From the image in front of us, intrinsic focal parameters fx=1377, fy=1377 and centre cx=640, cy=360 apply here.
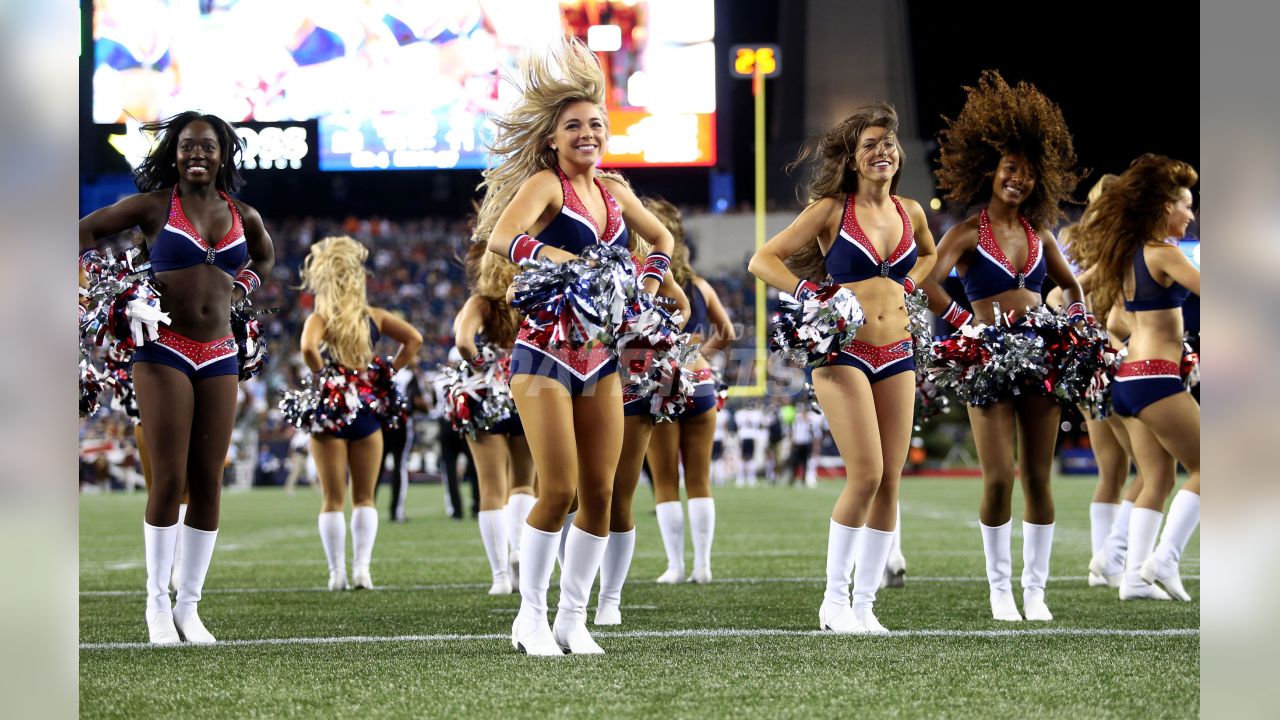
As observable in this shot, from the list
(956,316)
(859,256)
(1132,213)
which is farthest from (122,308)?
(1132,213)

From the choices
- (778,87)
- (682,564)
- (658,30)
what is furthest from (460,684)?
(778,87)

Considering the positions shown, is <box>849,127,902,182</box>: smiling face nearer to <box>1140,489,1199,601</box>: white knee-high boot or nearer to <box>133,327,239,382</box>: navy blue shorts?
<box>1140,489,1199,601</box>: white knee-high boot

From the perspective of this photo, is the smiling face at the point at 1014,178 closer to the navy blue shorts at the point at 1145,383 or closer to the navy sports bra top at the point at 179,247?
the navy blue shorts at the point at 1145,383

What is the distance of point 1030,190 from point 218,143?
9.36 ft

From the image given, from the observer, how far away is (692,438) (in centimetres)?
636

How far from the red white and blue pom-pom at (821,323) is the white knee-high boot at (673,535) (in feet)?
6.89

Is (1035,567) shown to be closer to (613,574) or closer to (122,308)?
(613,574)

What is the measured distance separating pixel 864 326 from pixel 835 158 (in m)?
0.63

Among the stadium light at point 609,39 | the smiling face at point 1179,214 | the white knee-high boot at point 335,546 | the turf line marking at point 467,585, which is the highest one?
the stadium light at point 609,39

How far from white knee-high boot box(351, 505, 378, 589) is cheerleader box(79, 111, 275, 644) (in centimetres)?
194

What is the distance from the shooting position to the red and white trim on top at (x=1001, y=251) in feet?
16.2

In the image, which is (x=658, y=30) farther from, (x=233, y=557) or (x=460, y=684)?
(x=460, y=684)

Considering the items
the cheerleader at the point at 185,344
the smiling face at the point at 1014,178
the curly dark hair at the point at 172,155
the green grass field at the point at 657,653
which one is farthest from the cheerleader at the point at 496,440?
the smiling face at the point at 1014,178

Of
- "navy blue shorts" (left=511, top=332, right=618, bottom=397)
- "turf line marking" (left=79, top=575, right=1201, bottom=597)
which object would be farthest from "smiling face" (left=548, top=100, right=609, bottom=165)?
"turf line marking" (left=79, top=575, right=1201, bottom=597)
